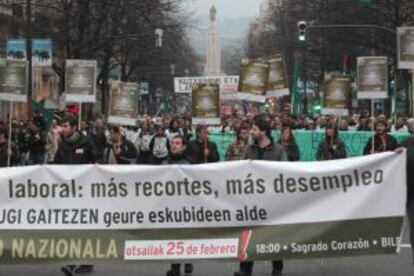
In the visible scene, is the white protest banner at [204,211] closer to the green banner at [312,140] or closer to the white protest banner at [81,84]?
the white protest banner at [81,84]

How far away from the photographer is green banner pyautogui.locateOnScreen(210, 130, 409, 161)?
2341cm

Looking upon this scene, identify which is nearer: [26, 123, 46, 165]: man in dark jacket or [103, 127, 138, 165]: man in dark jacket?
[103, 127, 138, 165]: man in dark jacket

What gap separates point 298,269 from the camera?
9.77 meters

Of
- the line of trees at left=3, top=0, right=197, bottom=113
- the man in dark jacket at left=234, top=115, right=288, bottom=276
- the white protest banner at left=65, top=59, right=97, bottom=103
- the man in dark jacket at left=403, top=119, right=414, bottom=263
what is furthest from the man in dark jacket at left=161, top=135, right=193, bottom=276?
the line of trees at left=3, top=0, right=197, bottom=113

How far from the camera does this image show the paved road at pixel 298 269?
31.2 feet

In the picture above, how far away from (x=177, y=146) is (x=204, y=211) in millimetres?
1391

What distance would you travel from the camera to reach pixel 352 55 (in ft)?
180

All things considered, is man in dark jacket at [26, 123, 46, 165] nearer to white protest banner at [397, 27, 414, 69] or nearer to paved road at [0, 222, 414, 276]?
white protest banner at [397, 27, 414, 69]

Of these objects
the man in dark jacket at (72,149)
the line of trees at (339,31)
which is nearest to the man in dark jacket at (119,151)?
the man in dark jacket at (72,149)

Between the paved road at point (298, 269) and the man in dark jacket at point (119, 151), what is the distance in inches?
225

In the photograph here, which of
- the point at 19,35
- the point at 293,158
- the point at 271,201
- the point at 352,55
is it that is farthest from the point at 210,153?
the point at 352,55

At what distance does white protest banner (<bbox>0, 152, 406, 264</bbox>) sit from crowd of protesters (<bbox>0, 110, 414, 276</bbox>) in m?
0.80

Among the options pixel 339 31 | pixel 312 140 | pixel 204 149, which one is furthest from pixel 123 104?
pixel 339 31

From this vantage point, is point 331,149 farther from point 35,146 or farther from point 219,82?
point 219,82
